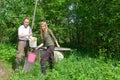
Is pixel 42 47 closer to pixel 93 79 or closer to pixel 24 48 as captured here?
pixel 24 48

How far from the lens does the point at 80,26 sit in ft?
58.3

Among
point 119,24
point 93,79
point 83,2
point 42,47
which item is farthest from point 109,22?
point 93,79

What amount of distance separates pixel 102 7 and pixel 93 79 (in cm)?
623

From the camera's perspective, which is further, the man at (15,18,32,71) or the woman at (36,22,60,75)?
the man at (15,18,32,71)

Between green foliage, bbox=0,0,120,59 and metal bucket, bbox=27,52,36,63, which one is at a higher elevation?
green foliage, bbox=0,0,120,59

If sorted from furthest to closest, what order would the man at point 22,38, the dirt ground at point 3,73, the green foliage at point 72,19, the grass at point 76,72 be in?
the green foliage at point 72,19 → the man at point 22,38 → the dirt ground at point 3,73 → the grass at point 76,72

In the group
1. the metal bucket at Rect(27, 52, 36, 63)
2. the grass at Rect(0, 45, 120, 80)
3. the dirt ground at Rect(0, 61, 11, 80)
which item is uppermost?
the metal bucket at Rect(27, 52, 36, 63)

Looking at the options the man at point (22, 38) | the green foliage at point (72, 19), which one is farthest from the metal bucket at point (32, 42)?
the green foliage at point (72, 19)

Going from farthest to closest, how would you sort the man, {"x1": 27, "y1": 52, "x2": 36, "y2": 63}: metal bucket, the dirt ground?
the man < {"x1": 27, "y1": 52, "x2": 36, "y2": 63}: metal bucket < the dirt ground

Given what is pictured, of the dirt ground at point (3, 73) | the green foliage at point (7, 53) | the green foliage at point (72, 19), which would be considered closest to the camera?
the dirt ground at point (3, 73)

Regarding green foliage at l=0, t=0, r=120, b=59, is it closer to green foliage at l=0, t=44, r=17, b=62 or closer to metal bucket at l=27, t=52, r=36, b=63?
green foliage at l=0, t=44, r=17, b=62

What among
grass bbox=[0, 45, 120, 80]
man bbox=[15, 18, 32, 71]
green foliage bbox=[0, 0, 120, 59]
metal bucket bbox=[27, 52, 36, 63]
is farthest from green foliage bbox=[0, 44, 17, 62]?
green foliage bbox=[0, 0, 120, 59]

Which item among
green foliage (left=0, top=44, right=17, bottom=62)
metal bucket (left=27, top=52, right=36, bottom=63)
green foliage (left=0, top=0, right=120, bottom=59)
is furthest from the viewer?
green foliage (left=0, top=0, right=120, bottom=59)

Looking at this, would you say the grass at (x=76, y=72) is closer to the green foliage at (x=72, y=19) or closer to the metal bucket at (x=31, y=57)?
the metal bucket at (x=31, y=57)
